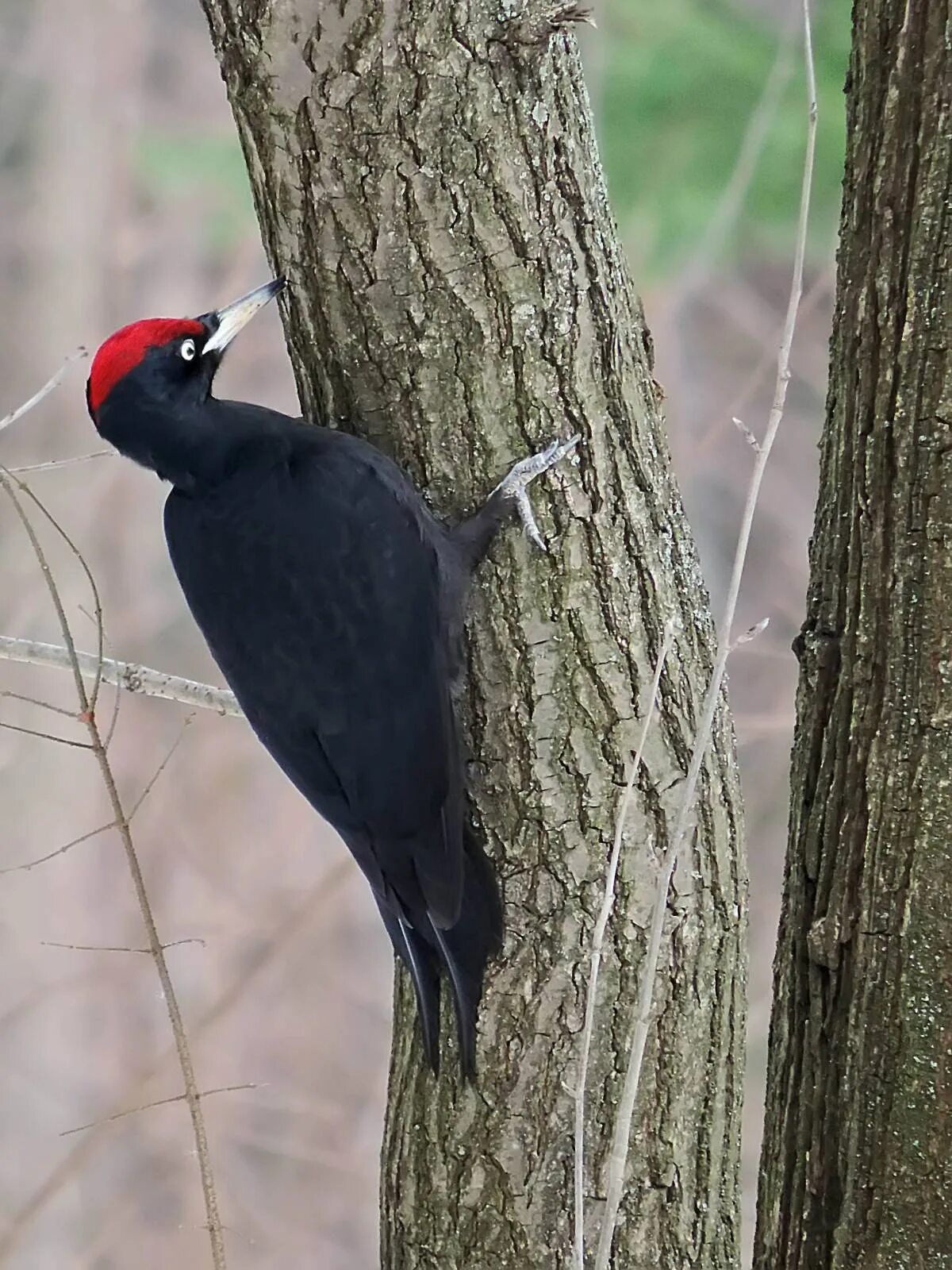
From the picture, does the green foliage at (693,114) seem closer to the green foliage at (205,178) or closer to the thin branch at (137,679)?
the green foliage at (205,178)

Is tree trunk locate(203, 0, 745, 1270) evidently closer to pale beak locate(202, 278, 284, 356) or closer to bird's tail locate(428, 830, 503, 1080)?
bird's tail locate(428, 830, 503, 1080)

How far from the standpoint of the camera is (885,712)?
3.26ft

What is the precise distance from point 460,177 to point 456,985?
2.83 ft

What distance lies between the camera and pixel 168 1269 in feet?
14.1

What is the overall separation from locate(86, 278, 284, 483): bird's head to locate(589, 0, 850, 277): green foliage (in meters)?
1.61

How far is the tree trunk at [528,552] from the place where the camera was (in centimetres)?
Result: 120

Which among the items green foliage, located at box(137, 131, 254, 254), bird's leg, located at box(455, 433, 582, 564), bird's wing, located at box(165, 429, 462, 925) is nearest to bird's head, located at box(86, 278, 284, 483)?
bird's wing, located at box(165, 429, 462, 925)

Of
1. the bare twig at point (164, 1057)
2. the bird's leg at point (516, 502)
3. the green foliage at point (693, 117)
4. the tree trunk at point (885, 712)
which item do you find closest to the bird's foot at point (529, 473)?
the bird's leg at point (516, 502)

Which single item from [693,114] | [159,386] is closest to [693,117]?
[693,114]

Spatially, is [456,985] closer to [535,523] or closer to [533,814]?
[533,814]

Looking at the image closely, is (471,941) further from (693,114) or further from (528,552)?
(693,114)

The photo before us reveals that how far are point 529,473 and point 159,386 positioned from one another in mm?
598

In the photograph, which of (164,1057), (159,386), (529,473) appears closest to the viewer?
(529,473)

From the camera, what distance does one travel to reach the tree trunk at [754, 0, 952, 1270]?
3.11ft
